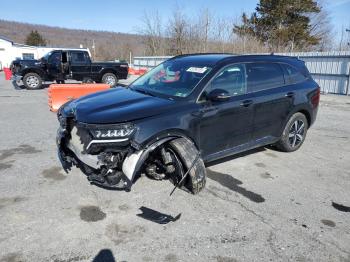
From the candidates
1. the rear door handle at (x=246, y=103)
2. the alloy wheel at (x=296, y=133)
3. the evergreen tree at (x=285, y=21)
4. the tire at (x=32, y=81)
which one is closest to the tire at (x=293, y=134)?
the alloy wheel at (x=296, y=133)

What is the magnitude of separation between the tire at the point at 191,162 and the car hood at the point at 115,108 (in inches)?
18.7

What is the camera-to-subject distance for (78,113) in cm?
408

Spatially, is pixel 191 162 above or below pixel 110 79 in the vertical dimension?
below

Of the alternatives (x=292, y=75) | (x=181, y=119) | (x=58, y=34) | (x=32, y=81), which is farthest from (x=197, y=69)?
(x=58, y=34)

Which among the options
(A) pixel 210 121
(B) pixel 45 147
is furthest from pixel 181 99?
(B) pixel 45 147

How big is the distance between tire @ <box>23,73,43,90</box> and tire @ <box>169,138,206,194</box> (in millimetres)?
13882

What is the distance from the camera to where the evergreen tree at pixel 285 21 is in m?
36.1

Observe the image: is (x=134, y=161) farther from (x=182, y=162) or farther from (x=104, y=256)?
(x=104, y=256)

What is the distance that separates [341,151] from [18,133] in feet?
22.3

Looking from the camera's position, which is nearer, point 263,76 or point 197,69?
point 197,69

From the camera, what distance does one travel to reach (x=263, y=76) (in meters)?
5.23

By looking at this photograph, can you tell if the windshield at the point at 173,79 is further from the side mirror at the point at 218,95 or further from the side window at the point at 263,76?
the side window at the point at 263,76

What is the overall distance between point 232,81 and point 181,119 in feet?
3.83

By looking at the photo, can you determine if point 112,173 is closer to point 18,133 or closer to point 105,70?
point 18,133
